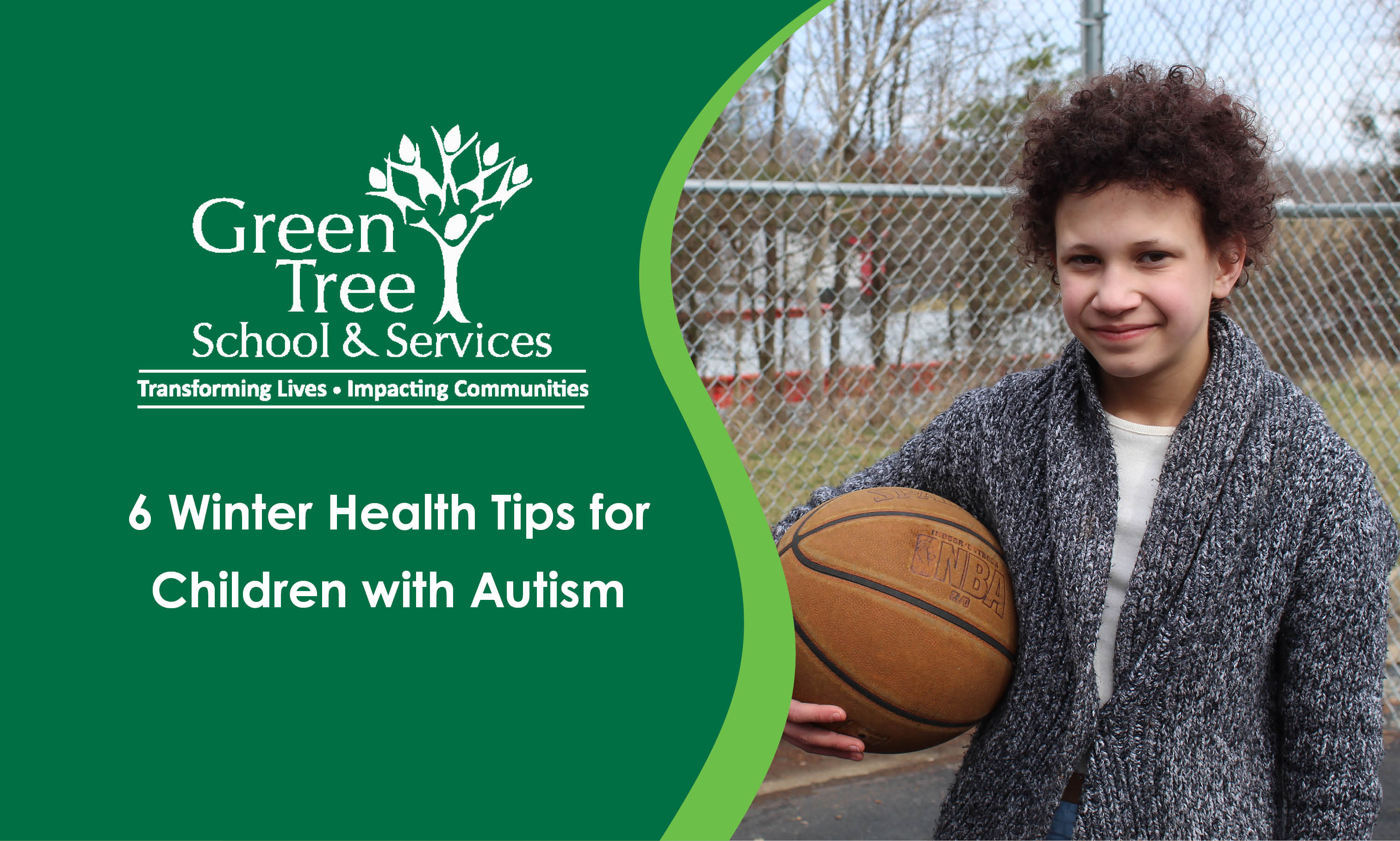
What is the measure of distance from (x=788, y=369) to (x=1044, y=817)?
8.30 feet

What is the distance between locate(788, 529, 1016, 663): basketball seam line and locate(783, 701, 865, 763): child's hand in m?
0.20

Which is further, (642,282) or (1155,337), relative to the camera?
(642,282)

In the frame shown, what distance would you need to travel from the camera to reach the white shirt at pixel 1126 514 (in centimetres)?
158

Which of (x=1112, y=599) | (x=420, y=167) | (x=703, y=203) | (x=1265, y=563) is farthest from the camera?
(x=703, y=203)

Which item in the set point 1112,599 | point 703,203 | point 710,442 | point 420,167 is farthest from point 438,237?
point 703,203

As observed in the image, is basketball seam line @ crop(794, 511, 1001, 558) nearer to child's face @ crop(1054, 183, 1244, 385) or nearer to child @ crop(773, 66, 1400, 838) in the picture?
child @ crop(773, 66, 1400, 838)

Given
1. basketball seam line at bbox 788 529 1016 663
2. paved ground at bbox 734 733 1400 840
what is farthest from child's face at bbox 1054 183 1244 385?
paved ground at bbox 734 733 1400 840

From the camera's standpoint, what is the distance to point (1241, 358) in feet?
5.17

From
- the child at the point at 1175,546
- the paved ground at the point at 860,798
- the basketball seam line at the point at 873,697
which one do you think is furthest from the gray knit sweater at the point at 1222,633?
the paved ground at the point at 860,798

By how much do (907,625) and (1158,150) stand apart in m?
0.81

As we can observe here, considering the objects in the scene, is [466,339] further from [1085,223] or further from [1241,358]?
[1241,358]

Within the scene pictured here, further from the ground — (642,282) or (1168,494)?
(642,282)

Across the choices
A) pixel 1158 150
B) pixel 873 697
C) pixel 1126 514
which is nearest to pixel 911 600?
pixel 873 697

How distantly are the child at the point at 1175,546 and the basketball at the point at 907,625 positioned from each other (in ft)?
0.14
